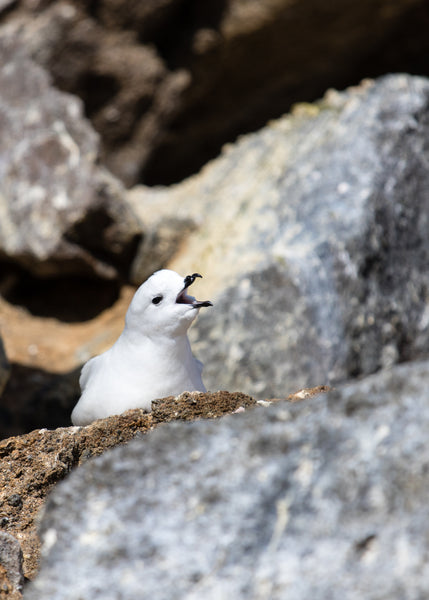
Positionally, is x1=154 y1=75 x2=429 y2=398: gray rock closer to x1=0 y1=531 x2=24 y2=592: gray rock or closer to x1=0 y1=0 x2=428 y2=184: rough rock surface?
x1=0 y1=0 x2=428 y2=184: rough rock surface

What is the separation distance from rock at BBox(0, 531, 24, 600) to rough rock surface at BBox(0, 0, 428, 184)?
26.0 ft

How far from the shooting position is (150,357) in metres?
4.16

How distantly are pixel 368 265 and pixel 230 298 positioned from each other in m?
1.18

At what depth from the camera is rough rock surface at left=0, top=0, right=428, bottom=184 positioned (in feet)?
31.8

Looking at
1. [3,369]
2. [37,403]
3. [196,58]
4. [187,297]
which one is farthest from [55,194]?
[187,297]

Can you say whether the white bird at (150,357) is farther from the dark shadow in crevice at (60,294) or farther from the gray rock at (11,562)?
the dark shadow in crevice at (60,294)

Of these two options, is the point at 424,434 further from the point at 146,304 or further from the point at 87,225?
the point at 87,225

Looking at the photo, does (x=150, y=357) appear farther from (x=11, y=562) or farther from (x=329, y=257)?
(x=329, y=257)

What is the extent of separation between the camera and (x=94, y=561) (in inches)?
82.1

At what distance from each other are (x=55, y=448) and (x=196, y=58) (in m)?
8.14

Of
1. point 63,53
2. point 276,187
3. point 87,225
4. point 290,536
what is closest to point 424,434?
point 290,536

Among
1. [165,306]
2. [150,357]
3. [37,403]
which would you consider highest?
[165,306]

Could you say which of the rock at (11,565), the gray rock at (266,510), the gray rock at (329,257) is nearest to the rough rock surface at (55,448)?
the rock at (11,565)

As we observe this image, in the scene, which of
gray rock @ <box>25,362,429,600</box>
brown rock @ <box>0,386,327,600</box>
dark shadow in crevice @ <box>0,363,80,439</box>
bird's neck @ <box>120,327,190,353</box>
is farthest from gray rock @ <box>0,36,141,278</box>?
gray rock @ <box>25,362,429,600</box>
